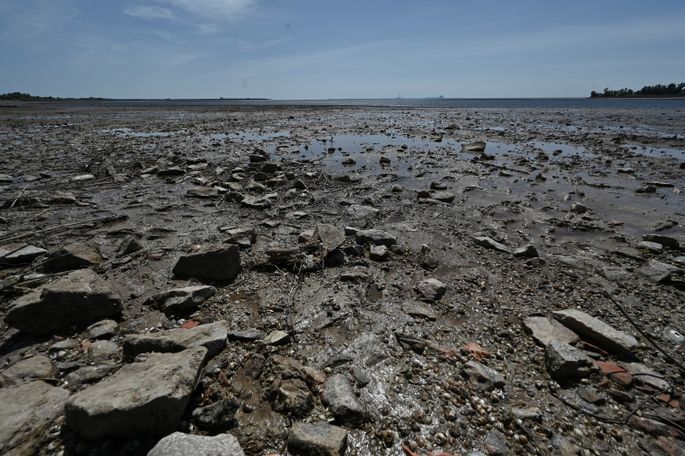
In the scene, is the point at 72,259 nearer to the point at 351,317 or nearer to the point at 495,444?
the point at 351,317

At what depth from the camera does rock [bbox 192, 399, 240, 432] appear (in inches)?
94.5

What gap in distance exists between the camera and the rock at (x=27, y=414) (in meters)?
2.12

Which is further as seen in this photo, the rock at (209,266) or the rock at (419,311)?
the rock at (209,266)

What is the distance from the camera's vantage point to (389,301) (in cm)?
411

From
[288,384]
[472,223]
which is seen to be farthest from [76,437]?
[472,223]

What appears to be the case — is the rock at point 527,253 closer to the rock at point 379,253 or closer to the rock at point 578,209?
the rock at point 379,253

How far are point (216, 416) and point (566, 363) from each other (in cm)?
294

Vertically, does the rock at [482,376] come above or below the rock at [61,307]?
below

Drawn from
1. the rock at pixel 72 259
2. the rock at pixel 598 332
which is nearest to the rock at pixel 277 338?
the rock at pixel 598 332

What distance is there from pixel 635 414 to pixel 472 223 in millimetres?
4365

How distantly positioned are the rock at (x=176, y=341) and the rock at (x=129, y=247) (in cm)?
248

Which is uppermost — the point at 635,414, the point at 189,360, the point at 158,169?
the point at 158,169

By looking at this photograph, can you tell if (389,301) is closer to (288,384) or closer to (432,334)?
(432,334)

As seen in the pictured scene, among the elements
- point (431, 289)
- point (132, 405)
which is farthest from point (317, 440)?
point (431, 289)
